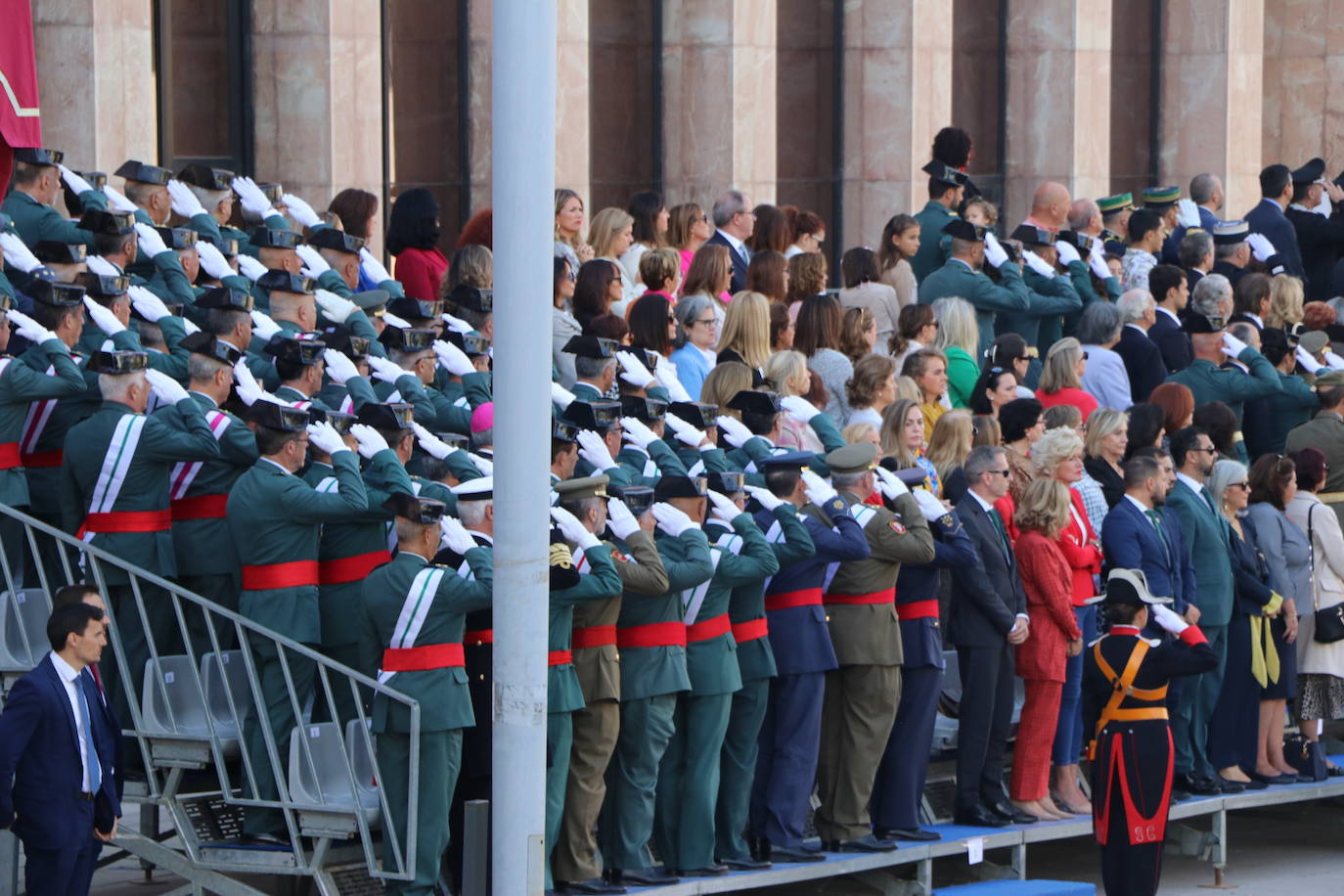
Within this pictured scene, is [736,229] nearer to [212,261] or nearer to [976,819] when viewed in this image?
[212,261]

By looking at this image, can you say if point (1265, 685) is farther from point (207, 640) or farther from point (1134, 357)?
point (207, 640)

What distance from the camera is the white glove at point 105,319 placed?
10.8m

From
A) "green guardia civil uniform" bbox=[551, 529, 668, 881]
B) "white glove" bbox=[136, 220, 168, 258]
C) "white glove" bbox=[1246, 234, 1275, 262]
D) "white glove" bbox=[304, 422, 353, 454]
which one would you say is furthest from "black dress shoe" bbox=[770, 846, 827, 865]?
"white glove" bbox=[1246, 234, 1275, 262]

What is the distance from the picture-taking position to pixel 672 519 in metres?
10.7

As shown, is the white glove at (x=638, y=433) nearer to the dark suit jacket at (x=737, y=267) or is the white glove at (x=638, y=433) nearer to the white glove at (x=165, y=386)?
the white glove at (x=165, y=386)

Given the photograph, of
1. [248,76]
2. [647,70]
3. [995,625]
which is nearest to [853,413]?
[995,625]

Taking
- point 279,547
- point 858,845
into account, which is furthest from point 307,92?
point 858,845

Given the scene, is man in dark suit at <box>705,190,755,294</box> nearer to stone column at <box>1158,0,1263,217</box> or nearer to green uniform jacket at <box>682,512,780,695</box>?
green uniform jacket at <box>682,512,780,695</box>

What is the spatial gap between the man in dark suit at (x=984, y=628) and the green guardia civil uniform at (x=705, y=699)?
1400mm

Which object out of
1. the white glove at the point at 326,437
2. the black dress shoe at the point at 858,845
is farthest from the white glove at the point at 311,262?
the black dress shoe at the point at 858,845

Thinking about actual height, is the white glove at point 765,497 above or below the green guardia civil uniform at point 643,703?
above

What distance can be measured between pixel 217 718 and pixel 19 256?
254 centimetres

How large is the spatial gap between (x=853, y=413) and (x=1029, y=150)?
37.9ft

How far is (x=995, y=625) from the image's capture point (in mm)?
12117
